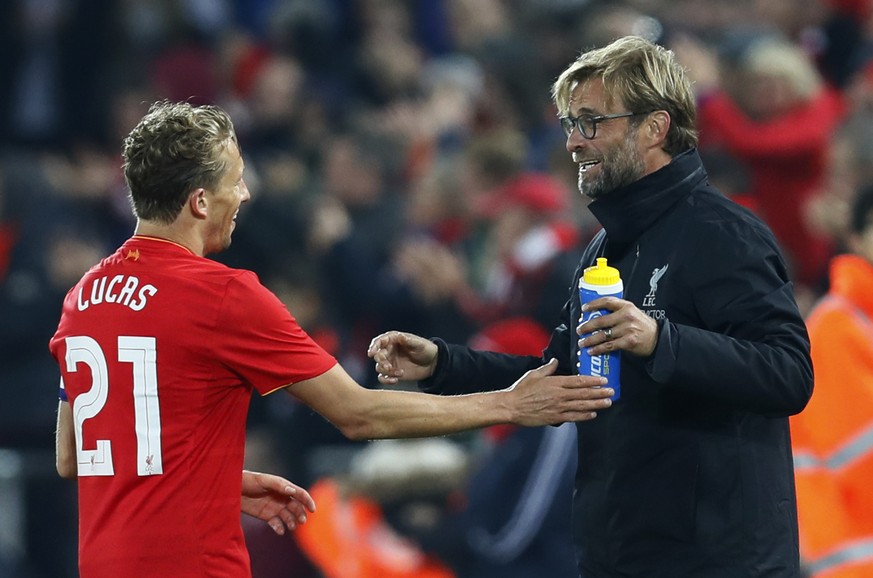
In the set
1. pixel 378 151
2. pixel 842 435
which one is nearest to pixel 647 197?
pixel 842 435

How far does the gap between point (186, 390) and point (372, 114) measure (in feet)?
20.9

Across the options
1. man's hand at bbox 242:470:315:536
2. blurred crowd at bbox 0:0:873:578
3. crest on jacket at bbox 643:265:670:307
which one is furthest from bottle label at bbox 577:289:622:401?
blurred crowd at bbox 0:0:873:578

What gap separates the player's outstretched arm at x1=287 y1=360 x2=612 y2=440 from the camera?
13.2ft

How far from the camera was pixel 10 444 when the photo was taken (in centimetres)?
902

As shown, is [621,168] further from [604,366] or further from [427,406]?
[427,406]

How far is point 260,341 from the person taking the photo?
12.9 ft

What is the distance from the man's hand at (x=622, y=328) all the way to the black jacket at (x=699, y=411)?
0.06 meters

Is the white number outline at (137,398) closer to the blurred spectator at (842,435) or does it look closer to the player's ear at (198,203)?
the player's ear at (198,203)

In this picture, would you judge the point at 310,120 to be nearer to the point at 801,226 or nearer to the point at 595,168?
the point at 801,226

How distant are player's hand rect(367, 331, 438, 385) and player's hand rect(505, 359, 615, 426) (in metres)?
0.37

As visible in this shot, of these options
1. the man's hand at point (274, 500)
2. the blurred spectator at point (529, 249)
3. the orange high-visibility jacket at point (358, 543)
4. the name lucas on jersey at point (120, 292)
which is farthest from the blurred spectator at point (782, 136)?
the name lucas on jersey at point (120, 292)

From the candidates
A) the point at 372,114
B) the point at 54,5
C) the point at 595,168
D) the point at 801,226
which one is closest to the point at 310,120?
the point at 372,114

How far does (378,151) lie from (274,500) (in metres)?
4.89

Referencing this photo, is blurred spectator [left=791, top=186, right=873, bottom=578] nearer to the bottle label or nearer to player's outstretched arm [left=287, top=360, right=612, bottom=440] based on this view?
player's outstretched arm [left=287, top=360, right=612, bottom=440]
